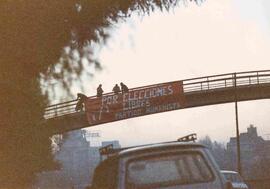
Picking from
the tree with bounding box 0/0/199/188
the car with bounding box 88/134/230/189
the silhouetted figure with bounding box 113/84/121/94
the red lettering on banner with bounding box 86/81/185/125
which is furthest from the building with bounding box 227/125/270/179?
the car with bounding box 88/134/230/189

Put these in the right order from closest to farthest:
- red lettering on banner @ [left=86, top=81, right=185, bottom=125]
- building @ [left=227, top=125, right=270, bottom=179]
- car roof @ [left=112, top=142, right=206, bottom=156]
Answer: car roof @ [left=112, top=142, right=206, bottom=156] → red lettering on banner @ [left=86, top=81, right=185, bottom=125] → building @ [left=227, top=125, right=270, bottom=179]

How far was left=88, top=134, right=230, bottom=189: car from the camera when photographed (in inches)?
257

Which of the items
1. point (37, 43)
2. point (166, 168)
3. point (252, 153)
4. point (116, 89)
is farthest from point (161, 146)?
point (252, 153)

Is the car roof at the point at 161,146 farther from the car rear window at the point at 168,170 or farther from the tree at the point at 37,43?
the tree at the point at 37,43

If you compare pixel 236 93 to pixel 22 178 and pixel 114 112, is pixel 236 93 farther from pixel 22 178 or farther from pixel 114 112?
pixel 22 178

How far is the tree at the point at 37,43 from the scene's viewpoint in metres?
11.0

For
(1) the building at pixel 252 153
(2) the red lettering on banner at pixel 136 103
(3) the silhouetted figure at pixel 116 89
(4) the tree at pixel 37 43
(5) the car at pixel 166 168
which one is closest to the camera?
(5) the car at pixel 166 168

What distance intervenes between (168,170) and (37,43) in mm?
5483

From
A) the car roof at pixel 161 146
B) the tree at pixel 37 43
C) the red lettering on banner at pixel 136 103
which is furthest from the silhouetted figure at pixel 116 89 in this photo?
the car roof at pixel 161 146

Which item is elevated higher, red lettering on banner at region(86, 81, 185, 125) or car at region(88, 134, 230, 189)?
red lettering on banner at region(86, 81, 185, 125)

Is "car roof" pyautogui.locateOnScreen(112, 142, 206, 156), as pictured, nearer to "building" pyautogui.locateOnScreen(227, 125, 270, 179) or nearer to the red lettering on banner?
the red lettering on banner

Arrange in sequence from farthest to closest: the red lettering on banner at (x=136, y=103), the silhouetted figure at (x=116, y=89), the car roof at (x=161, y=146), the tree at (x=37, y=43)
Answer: the silhouetted figure at (x=116, y=89), the red lettering on banner at (x=136, y=103), the tree at (x=37, y=43), the car roof at (x=161, y=146)

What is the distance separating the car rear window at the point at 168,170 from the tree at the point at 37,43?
495 centimetres

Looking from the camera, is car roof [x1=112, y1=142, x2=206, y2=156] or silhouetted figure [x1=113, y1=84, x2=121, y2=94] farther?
silhouetted figure [x1=113, y1=84, x2=121, y2=94]
